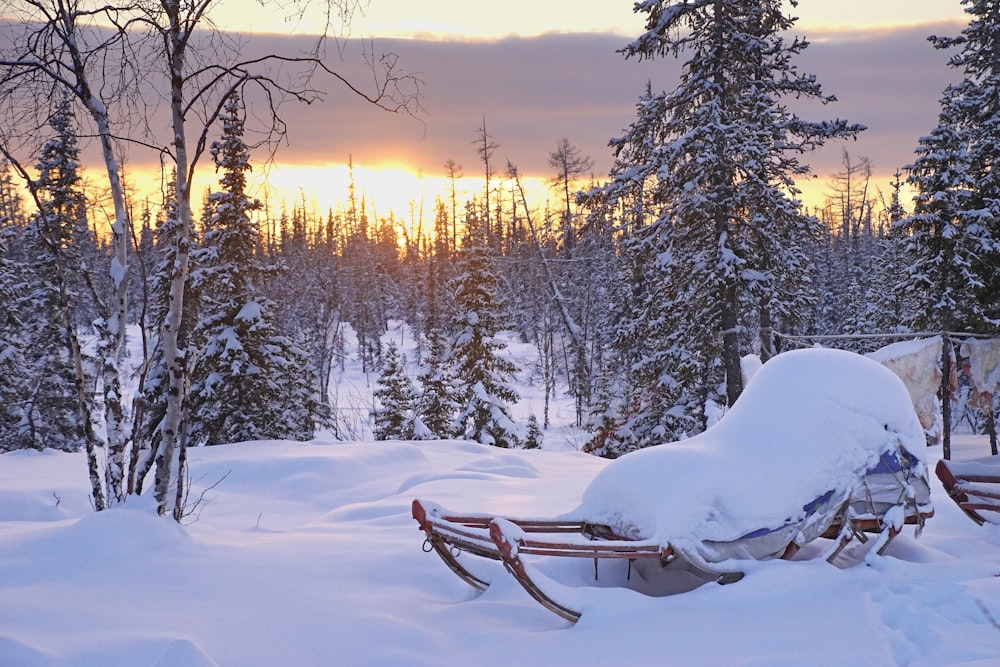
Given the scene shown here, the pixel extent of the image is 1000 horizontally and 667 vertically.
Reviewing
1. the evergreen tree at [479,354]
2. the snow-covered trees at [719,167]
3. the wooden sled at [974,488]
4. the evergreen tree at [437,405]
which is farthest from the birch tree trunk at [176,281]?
the evergreen tree at [437,405]

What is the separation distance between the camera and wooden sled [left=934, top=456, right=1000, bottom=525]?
20.3ft

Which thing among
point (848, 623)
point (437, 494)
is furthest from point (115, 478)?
point (848, 623)

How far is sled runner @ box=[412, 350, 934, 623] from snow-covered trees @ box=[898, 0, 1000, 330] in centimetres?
1628

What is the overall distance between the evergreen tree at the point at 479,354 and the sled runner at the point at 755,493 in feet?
55.8

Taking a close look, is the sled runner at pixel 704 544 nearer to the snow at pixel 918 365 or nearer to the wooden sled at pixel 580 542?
the wooden sled at pixel 580 542

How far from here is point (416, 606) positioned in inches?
188

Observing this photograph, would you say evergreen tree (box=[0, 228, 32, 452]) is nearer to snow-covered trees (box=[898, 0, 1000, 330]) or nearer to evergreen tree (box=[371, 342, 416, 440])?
evergreen tree (box=[371, 342, 416, 440])

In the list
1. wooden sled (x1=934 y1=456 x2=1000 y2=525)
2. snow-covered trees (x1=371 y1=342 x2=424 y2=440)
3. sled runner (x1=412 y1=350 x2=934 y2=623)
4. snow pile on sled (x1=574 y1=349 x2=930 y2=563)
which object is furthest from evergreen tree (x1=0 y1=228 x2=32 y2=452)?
wooden sled (x1=934 y1=456 x2=1000 y2=525)

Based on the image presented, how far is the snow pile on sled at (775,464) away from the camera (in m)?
4.70

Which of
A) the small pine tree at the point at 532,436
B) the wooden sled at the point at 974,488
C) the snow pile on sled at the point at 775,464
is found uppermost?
the snow pile on sled at the point at 775,464

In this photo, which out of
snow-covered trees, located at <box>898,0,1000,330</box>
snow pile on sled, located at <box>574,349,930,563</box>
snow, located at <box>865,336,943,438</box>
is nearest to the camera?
snow pile on sled, located at <box>574,349,930,563</box>

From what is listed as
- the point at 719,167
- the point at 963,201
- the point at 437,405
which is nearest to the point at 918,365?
the point at 719,167

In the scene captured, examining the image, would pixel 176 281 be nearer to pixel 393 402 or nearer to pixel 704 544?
pixel 704 544

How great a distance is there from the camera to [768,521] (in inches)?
187
